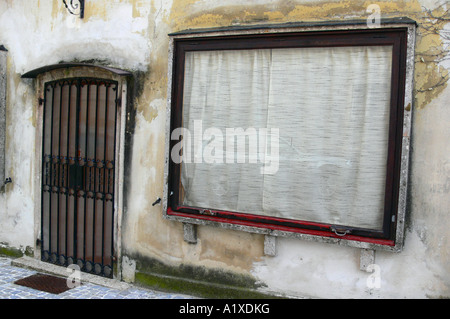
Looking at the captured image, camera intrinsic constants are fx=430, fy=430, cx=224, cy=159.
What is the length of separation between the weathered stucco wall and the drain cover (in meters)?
0.82

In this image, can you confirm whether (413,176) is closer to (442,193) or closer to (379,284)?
(442,193)

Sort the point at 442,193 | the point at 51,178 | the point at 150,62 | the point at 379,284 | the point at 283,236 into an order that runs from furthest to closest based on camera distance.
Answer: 1. the point at 51,178
2. the point at 150,62
3. the point at 283,236
4. the point at 379,284
5. the point at 442,193

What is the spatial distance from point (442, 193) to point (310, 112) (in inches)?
58.8

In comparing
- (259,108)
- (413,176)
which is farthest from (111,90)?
(413,176)

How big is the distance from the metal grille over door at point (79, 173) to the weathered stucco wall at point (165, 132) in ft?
0.99

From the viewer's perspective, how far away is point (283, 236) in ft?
15.3

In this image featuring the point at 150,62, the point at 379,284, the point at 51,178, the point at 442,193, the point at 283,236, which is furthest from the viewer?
the point at 51,178

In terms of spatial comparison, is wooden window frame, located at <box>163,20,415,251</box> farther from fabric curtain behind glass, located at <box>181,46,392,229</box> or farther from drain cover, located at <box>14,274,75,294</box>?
drain cover, located at <box>14,274,75,294</box>

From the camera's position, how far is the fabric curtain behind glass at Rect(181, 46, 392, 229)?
4301 millimetres

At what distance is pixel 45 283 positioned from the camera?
568 cm

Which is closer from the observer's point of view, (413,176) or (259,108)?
(413,176)
